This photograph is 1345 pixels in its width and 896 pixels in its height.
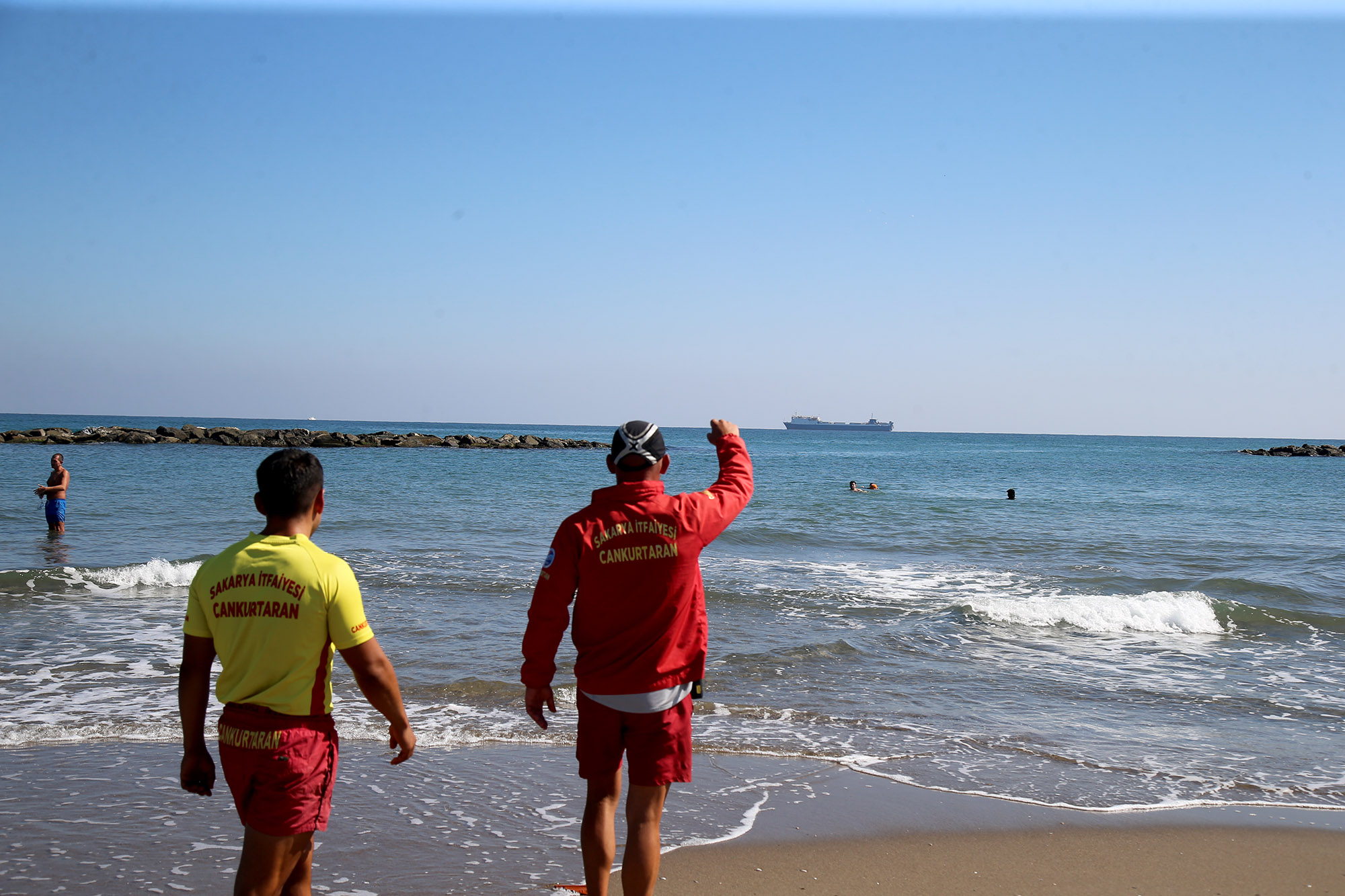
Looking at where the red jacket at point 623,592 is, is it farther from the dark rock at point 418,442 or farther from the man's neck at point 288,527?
the dark rock at point 418,442

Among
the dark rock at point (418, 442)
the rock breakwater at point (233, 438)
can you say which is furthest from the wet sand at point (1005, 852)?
the dark rock at point (418, 442)

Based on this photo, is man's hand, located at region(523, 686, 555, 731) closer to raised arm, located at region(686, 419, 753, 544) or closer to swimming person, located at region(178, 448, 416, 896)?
swimming person, located at region(178, 448, 416, 896)

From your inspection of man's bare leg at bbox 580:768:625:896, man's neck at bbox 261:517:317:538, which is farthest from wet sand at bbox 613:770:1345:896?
man's neck at bbox 261:517:317:538

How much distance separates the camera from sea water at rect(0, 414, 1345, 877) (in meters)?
5.95

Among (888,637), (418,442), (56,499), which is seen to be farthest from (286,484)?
(418,442)

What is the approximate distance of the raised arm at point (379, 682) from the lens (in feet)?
8.90

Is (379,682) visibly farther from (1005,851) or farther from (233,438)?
(233,438)

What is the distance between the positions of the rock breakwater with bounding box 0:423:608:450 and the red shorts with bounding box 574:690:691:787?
202 ft

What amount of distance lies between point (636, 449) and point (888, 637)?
7342 millimetres

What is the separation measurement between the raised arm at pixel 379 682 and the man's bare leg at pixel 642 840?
30.9 inches

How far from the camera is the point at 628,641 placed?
10.1 feet

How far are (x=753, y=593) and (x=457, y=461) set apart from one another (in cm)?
4458

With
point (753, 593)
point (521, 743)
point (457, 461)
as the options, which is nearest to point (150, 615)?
point (521, 743)

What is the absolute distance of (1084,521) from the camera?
79.0 feet
